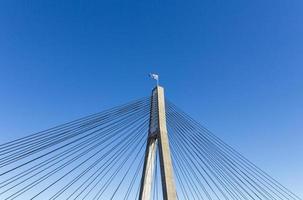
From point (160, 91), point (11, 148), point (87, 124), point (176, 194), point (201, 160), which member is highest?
point (160, 91)

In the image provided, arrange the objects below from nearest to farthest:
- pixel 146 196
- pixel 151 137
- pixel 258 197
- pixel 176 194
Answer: pixel 176 194 → pixel 258 197 → pixel 146 196 → pixel 151 137

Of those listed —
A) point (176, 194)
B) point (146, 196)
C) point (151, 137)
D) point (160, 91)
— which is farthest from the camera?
point (160, 91)

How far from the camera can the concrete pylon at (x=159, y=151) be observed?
15266 mm

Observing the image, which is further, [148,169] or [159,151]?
[148,169]

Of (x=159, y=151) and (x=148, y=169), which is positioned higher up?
(x=159, y=151)

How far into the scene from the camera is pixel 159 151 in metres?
17.0

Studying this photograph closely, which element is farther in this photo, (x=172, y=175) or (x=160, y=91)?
(x=160, y=91)

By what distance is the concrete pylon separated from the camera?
15266mm

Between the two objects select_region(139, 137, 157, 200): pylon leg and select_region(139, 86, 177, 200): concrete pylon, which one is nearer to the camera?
select_region(139, 86, 177, 200): concrete pylon

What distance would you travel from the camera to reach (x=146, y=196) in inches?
683

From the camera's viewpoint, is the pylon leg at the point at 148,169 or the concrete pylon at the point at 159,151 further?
the pylon leg at the point at 148,169

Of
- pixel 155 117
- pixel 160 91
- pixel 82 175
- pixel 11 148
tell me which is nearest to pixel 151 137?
pixel 155 117

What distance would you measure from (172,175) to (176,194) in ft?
3.15

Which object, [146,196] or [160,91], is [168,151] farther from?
[160,91]
